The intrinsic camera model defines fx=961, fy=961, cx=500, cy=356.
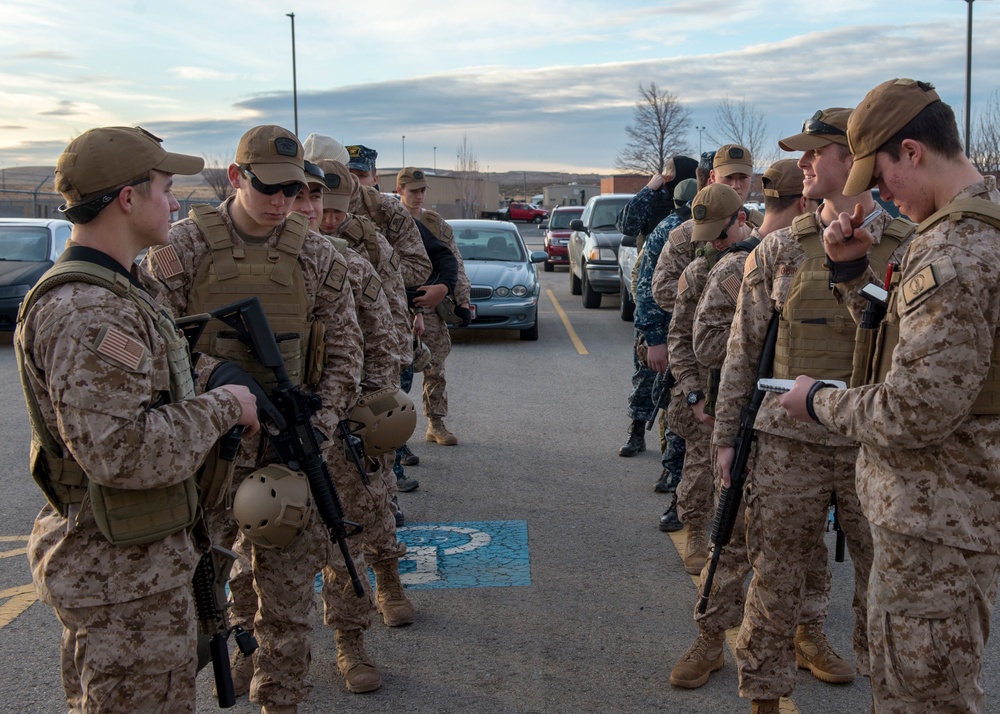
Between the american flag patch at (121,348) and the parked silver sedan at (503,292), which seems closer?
the american flag patch at (121,348)

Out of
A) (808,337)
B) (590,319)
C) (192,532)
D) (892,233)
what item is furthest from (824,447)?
(590,319)

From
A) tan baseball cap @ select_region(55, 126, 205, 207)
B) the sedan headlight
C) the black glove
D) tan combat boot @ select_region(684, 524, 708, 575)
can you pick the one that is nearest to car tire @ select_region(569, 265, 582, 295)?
the sedan headlight

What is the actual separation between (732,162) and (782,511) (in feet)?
8.82

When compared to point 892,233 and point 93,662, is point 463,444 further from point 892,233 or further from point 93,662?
point 93,662

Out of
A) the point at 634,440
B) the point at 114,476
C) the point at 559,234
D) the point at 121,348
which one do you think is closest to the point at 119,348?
the point at 121,348

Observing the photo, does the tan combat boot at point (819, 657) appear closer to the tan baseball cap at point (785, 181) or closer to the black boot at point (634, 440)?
the tan baseball cap at point (785, 181)

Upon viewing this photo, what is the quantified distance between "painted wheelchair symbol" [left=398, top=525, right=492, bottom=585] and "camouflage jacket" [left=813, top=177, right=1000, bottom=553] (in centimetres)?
294

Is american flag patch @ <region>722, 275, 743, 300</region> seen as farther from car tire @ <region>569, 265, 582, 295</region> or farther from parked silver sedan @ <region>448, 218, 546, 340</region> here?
car tire @ <region>569, 265, 582, 295</region>

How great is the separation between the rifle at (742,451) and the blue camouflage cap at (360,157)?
352 centimetres

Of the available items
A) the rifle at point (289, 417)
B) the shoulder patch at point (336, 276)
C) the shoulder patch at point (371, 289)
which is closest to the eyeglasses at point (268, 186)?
the shoulder patch at point (336, 276)

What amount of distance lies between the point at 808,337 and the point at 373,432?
1.76 m

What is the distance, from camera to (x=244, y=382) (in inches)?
118

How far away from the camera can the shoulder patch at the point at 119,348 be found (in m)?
2.30

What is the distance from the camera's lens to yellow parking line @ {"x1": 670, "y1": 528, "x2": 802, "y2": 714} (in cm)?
368
